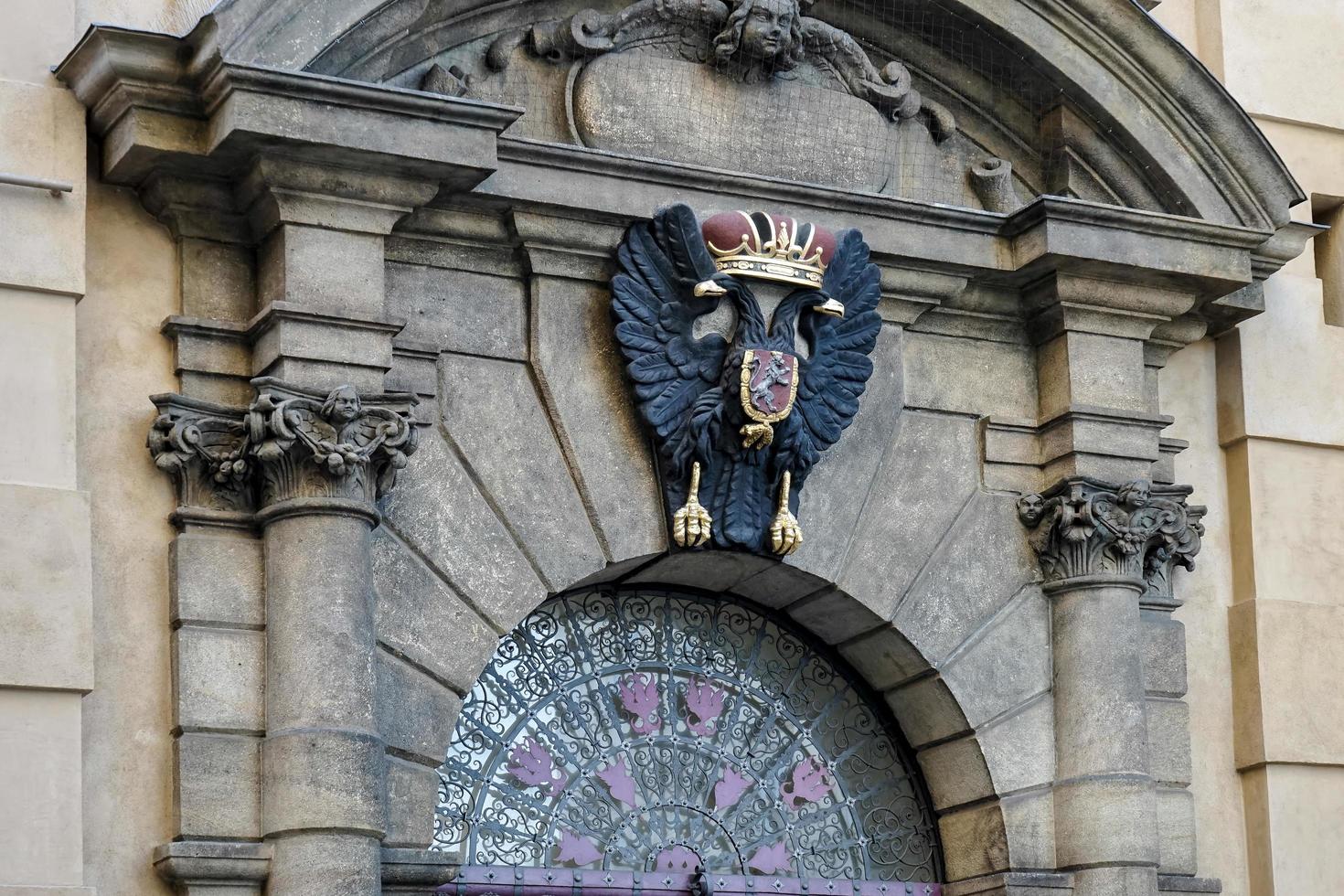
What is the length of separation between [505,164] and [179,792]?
226cm

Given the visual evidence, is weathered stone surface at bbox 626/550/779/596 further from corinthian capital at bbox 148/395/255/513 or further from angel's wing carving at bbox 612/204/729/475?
corinthian capital at bbox 148/395/255/513

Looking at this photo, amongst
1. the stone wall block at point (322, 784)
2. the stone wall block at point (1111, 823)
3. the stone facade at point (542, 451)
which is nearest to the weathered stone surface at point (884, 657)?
the stone facade at point (542, 451)

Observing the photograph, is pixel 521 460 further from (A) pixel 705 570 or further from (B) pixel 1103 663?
(B) pixel 1103 663

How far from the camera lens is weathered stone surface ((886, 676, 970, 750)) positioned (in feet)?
28.8

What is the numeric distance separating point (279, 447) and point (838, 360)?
2.09 meters

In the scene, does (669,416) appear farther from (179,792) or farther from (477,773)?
(179,792)

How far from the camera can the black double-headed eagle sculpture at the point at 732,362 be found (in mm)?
8297

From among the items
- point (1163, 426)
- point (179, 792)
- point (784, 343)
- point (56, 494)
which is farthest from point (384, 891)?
point (1163, 426)

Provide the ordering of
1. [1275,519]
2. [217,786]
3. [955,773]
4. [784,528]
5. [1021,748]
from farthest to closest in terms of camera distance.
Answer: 1. [1275,519]
2. [955,773]
3. [1021,748]
4. [784,528]
5. [217,786]

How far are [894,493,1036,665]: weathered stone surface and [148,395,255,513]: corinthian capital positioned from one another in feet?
7.93

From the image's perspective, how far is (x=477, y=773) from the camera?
8.33 meters

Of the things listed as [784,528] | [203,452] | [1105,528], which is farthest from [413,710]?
[1105,528]

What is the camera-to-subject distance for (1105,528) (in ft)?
28.9

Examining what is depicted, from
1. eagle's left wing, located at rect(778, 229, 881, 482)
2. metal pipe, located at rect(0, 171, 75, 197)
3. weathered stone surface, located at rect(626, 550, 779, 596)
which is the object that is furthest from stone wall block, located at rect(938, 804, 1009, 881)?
metal pipe, located at rect(0, 171, 75, 197)
